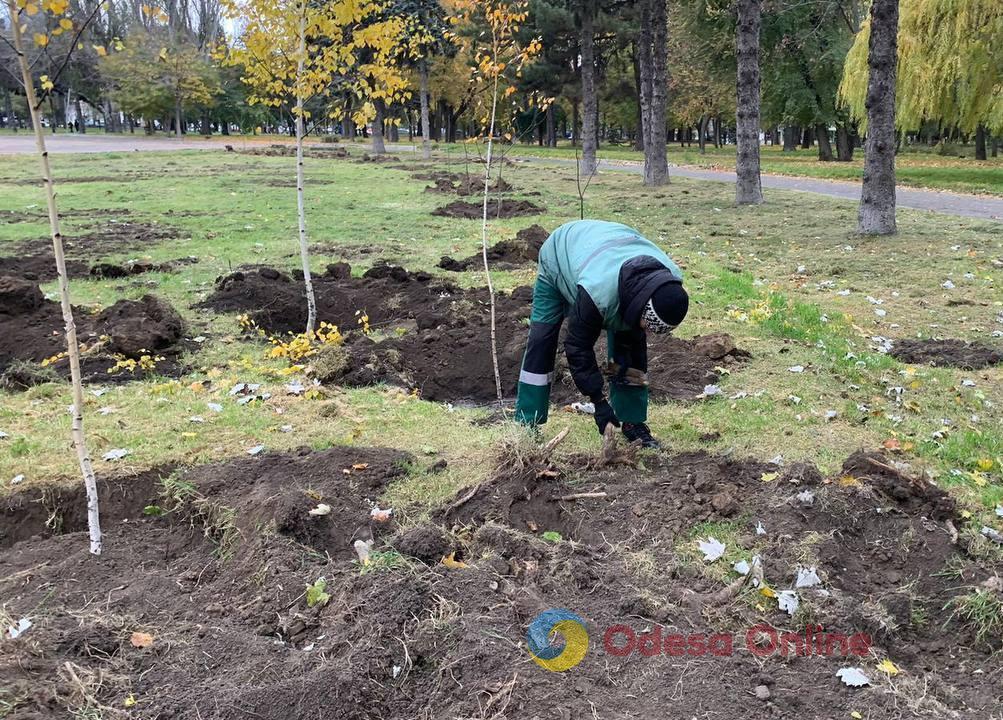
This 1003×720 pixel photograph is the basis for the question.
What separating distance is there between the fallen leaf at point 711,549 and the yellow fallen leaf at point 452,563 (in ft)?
3.55

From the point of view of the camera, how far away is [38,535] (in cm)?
383

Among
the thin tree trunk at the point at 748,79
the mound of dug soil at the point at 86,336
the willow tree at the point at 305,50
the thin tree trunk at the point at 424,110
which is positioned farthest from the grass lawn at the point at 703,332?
the thin tree trunk at the point at 424,110

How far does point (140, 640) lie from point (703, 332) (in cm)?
535

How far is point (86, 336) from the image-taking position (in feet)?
21.6

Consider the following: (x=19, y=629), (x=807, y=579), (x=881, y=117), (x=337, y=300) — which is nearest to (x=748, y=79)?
(x=881, y=117)

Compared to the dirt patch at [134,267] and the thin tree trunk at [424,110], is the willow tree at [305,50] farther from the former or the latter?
the thin tree trunk at [424,110]

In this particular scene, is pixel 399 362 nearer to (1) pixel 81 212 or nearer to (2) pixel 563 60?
(1) pixel 81 212

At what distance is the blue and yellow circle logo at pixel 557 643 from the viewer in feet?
8.87

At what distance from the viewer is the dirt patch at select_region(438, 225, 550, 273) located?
9.62m

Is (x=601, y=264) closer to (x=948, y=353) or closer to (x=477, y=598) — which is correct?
(x=477, y=598)

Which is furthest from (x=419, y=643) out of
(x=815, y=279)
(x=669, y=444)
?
(x=815, y=279)

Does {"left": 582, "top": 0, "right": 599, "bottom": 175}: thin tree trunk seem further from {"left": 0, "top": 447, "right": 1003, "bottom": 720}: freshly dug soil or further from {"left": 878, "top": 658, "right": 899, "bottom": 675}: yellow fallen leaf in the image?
{"left": 878, "top": 658, "right": 899, "bottom": 675}: yellow fallen leaf

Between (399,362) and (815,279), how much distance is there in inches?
213

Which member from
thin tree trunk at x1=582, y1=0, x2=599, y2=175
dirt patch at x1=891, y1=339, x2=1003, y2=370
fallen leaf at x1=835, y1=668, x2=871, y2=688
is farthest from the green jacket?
thin tree trunk at x1=582, y1=0, x2=599, y2=175
